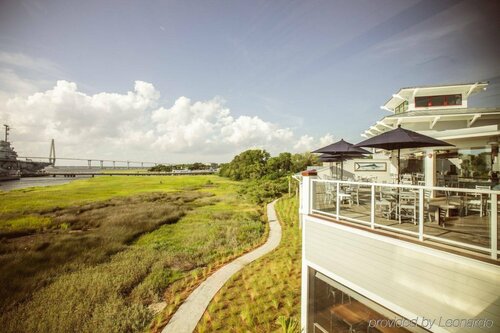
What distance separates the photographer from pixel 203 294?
35.5 ft

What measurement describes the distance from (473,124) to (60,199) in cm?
5385

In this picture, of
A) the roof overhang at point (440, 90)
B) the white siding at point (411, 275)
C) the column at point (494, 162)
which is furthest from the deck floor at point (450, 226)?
the roof overhang at point (440, 90)

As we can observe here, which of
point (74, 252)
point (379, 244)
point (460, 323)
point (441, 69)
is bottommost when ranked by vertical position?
point (74, 252)

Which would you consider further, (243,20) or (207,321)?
(243,20)

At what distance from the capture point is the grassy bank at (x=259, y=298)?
8.66 metres

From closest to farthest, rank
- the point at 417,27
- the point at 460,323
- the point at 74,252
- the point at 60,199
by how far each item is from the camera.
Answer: the point at 460,323, the point at 417,27, the point at 74,252, the point at 60,199

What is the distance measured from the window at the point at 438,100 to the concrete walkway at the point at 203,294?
49.1ft

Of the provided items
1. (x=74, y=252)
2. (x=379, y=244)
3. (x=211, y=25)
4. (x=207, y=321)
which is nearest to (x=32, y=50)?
(x=211, y=25)

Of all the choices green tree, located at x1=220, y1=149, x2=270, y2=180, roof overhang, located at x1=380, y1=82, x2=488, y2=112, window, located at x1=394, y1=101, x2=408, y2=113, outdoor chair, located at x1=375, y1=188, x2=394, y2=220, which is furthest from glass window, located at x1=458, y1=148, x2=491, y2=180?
green tree, located at x1=220, y1=149, x2=270, y2=180

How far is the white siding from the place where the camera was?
3.56 metres

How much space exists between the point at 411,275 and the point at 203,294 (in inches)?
374

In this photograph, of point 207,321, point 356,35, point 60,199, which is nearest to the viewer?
point 207,321

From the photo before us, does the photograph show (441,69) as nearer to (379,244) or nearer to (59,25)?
(379,244)

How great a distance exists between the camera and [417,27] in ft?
38.8
